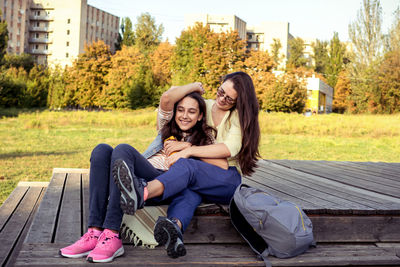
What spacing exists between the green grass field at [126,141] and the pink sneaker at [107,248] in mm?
3435

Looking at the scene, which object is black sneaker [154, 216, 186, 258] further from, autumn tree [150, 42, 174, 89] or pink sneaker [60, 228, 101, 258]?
autumn tree [150, 42, 174, 89]

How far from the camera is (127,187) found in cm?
246

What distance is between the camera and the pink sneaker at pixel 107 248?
244cm

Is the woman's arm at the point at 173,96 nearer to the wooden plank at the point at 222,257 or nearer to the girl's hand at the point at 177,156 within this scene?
the girl's hand at the point at 177,156

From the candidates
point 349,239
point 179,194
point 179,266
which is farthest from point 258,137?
point 179,266

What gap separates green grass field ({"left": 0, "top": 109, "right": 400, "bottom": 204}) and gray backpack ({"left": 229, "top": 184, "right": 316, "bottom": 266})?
3732 mm

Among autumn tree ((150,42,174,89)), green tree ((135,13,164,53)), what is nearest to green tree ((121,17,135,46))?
green tree ((135,13,164,53))

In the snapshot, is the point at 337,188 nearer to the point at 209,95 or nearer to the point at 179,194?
the point at 179,194

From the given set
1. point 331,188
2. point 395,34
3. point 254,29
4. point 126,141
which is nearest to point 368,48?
point 395,34

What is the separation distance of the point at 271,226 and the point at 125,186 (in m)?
0.89

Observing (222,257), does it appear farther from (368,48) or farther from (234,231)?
(368,48)

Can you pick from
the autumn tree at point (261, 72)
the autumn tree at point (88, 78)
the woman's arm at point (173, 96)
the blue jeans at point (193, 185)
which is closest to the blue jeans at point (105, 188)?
the blue jeans at point (193, 185)

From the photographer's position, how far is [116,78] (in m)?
39.2

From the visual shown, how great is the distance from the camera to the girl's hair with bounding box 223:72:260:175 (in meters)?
3.15
